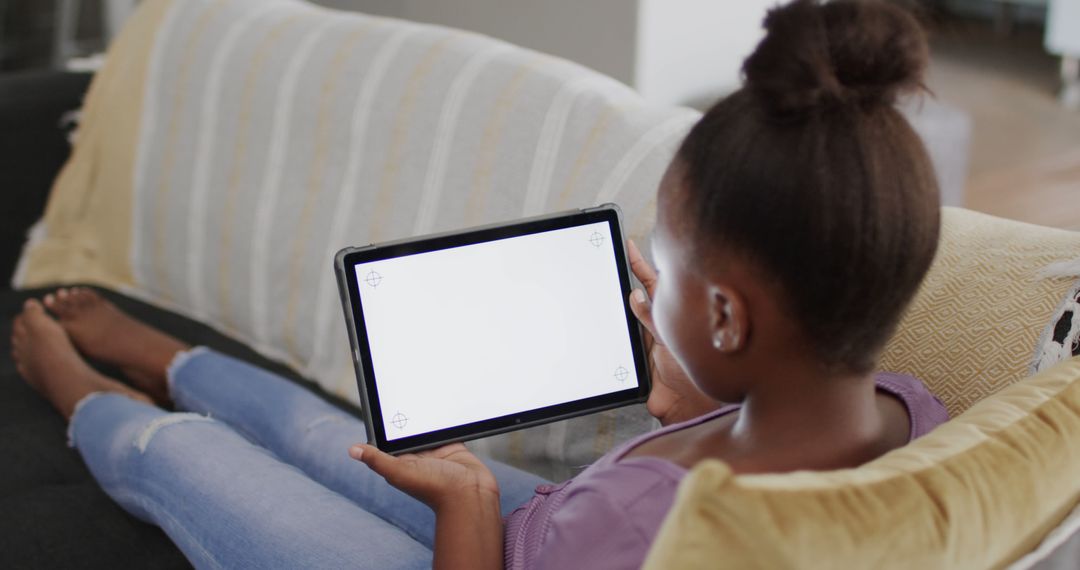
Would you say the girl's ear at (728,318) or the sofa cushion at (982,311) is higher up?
the girl's ear at (728,318)

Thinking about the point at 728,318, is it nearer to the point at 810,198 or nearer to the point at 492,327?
the point at 810,198

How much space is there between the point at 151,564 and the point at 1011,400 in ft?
2.84

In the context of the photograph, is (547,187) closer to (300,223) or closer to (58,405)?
(300,223)

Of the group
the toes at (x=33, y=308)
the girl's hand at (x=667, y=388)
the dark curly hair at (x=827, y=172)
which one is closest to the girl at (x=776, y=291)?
the dark curly hair at (x=827, y=172)

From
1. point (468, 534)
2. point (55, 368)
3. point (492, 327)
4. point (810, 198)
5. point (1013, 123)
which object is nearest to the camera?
point (810, 198)

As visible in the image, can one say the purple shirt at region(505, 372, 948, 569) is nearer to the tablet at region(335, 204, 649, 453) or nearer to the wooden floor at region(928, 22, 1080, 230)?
the tablet at region(335, 204, 649, 453)

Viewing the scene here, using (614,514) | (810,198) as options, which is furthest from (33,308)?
(810,198)

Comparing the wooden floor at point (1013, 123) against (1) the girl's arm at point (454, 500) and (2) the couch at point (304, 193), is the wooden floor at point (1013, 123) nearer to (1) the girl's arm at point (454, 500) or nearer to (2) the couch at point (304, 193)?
(2) the couch at point (304, 193)

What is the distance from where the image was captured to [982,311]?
3.13ft

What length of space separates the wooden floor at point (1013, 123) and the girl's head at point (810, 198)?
1932mm

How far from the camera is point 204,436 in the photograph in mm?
1190

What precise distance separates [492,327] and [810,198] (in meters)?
0.45

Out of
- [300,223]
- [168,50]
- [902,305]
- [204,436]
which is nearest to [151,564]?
[204,436]

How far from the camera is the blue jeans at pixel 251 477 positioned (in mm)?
994
